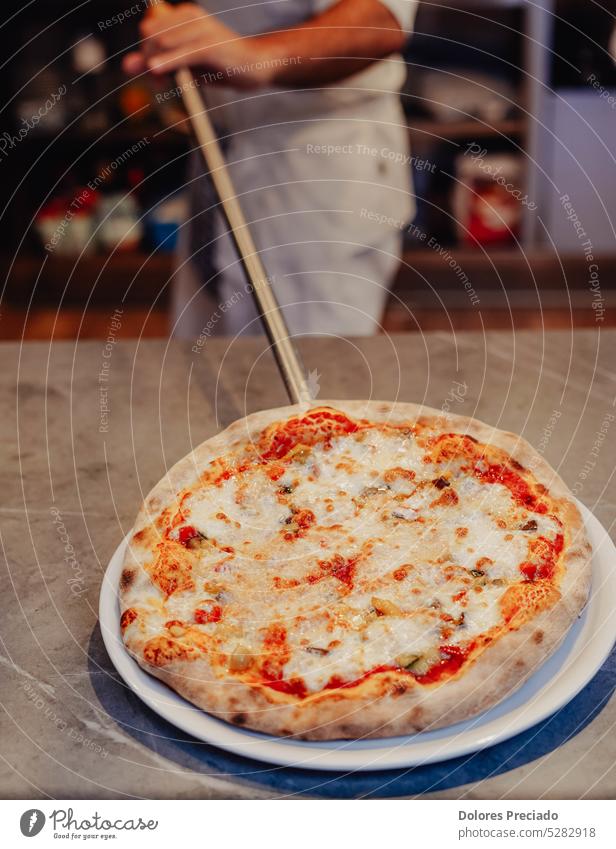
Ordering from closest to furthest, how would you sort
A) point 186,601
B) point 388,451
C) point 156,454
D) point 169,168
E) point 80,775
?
point 80,775
point 186,601
point 388,451
point 156,454
point 169,168

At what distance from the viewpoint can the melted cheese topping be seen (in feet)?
3.25

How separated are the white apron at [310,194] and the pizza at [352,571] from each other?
1024 millimetres

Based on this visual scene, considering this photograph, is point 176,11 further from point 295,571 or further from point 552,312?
point 552,312

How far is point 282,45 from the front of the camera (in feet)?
6.58

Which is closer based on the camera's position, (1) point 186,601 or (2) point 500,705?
(2) point 500,705

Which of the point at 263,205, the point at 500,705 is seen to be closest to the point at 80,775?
the point at 500,705

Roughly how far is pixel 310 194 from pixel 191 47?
2.07ft

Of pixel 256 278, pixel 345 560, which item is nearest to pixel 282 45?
pixel 256 278

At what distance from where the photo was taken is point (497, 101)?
3.62 m

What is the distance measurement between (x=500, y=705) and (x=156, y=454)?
0.75 m

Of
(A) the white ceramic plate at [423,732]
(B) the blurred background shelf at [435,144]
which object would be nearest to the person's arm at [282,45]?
(A) the white ceramic plate at [423,732]

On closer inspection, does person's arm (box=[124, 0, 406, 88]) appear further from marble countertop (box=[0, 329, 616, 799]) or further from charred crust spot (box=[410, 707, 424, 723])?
charred crust spot (box=[410, 707, 424, 723])

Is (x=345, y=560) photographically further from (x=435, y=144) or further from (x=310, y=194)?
(x=435, y=144)

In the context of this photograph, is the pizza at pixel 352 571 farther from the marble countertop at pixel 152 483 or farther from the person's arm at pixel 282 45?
the person's arm at pixel 282 45
